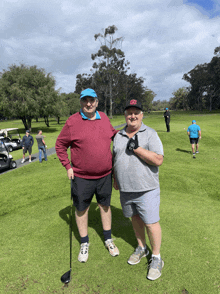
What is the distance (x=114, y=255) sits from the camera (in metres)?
2.79

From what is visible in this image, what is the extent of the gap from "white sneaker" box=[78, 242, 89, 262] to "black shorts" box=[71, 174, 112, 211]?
1.80ft

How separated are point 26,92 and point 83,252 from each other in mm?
32372

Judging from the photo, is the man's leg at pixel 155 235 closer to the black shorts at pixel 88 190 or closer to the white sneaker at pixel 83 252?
the black shorts at pixel 88 190

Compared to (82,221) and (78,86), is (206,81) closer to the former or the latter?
(78,86)

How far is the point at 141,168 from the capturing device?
2.39 m

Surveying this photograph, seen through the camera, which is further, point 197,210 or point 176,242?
point 197,210

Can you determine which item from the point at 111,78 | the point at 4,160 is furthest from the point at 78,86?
the point at 4,160

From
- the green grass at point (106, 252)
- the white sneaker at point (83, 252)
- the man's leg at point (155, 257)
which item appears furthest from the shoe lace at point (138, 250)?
the white sneaker at point (83, 252)

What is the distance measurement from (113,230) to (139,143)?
1.83m

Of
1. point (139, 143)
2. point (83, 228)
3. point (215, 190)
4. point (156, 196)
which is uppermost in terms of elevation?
point (139, 143)

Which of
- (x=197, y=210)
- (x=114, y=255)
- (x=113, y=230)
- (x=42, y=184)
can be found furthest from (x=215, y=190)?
(x=42, y=184)

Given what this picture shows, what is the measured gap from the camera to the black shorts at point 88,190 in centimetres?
281

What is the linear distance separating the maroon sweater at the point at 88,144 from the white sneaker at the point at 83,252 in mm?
1046

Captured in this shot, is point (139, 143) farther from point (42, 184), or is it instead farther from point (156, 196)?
point (42, 184)
